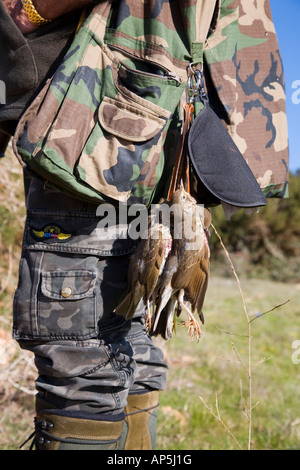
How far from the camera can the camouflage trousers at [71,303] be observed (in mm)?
1338

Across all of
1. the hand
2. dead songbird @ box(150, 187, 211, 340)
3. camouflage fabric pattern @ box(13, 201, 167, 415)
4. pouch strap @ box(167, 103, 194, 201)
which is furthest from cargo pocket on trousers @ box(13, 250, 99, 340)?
the hand

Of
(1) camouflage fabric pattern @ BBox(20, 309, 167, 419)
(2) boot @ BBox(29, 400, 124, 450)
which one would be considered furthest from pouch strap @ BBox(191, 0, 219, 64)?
(2) boot @ BBox(29, 400, 124, 450)

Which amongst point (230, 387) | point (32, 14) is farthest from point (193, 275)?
point (230, 387)

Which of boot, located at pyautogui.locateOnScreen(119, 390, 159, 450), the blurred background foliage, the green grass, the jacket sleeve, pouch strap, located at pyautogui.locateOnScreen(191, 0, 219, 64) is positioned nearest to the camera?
pouch strap, located at pyautogui.locateOnScreen(191, 0, 219, 64)

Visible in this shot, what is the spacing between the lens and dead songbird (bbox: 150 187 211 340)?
1321mm

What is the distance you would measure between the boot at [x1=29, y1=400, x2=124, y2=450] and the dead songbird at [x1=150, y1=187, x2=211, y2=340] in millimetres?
322

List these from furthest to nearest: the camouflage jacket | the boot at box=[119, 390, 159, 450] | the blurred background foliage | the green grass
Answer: the blurred background foliage
the green grass
the boot at box=[119, 390, 159, 450]
the camouflage jacket

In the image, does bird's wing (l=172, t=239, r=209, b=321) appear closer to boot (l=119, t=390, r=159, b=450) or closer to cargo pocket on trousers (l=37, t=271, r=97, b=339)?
cargo pocket on trousers (l=37, t=271, r=97, b=339)

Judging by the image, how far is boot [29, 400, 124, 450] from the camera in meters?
1.37

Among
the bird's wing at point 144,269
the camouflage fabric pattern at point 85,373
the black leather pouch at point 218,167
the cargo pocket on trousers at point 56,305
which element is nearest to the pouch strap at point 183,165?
the black leather pouch at point 218,167

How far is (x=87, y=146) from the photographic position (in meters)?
1.29

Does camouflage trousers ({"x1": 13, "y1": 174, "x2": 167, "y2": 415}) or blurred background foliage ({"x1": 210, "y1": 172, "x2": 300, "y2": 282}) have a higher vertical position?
blurred background foliage ({"x1": 210, "y1": 172, "x2": 300, "y2": 282})

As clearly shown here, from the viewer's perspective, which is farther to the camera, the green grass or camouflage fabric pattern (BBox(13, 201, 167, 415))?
the green grass

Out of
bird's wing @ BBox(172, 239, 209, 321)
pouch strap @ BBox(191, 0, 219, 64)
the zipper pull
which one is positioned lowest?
bird's wing @ BBox(172, 239, 209, 321)
